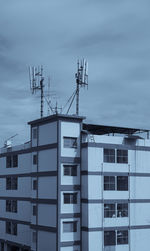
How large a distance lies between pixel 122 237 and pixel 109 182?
6.28 meters

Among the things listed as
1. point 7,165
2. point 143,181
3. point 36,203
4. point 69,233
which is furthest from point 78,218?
point 7,165

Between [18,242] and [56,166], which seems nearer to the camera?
[56,166]

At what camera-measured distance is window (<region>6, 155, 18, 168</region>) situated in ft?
174

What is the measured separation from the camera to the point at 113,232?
42.8 meters

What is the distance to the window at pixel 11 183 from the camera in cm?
5271

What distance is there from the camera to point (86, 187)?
42000 mm

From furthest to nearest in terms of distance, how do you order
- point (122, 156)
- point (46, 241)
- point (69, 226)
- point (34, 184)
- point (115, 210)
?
point (34, 184), point (122, 156), point (115, 210), point (46, 241), point (69, 226)

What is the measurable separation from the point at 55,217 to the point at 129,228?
8.66m

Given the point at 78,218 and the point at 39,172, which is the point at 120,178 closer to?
the point at 78,218

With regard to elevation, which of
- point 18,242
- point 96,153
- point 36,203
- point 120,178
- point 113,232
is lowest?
point 18,242

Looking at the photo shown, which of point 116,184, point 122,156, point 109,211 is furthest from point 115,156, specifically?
point 109,211

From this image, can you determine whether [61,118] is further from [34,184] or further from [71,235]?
[71,235]

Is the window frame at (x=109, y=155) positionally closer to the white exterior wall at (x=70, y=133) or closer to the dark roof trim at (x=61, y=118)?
the white exterior wall at (x=70, y=133)

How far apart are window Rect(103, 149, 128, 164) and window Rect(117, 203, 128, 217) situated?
4.83 m
